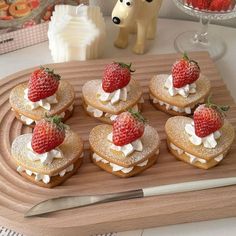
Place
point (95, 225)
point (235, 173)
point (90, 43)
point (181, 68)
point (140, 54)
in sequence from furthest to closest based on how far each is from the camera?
point (140, 54) < point (90, 43) < point (181, 68) < point (235, 173) < point (95, 225)

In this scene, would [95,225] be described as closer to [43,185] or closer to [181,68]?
[43,185]

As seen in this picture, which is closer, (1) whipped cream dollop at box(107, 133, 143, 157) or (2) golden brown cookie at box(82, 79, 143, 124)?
(1) whipped cream dollop at box(107, 133, 143, 157)

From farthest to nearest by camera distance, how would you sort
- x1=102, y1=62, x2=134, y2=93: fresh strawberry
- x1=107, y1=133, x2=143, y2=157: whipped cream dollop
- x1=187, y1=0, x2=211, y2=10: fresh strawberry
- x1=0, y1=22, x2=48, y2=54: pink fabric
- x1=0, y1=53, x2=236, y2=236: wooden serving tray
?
1. x1=0, y1=22, x2=48, y2=54: pink fabric
2. x1=187, y1=0, x2=211, y2=10: fresh strawberry
3. x1=102, y1=62, x2=134, y2=93: fresh strawberry
4. x1=107, y1=133, x2=143, y2=157: whipped cream dollop
5. x1=0, y1=53, x2=236, y2=236: wooden serving tray

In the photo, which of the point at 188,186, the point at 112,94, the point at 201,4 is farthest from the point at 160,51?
the point at 188,186

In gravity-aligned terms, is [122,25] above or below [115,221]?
above

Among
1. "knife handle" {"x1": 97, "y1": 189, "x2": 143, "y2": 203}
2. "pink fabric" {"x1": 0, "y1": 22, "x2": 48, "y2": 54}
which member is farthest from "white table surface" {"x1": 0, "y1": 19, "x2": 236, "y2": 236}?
"knife handle" {"x1": 97, "y1": 189, "x2": 143, "y2": 203}

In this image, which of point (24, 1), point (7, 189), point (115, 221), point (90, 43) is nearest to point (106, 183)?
point (115, 221)

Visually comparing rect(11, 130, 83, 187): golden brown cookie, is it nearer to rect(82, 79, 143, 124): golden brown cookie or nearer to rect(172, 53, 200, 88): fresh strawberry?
rect(82, 79, 143, 124): golden brown cookie
